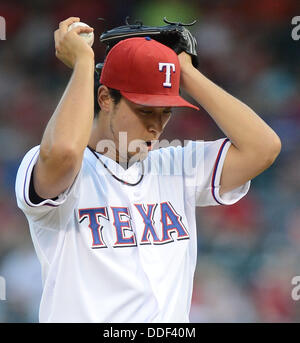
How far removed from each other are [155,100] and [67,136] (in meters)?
0.40

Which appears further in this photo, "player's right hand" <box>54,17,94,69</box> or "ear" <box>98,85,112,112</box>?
"ear" <box>98,85,112,112</box>

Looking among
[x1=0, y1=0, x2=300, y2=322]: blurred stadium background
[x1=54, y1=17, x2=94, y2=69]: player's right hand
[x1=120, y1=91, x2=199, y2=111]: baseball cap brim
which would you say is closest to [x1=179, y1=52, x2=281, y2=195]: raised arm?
[x1=120, y1=91, x2=199, y2=111]: baseball cap brim

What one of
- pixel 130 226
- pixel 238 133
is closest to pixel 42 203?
pixel 130 226

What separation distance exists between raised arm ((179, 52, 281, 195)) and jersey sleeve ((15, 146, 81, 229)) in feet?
1.66

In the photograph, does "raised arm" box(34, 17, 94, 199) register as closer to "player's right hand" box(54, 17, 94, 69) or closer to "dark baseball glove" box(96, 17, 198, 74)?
"player's right hand" box(54, 17, 94, 69)

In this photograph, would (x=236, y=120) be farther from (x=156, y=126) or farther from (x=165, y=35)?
(x=165, y=35)

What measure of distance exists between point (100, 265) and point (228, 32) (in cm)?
299

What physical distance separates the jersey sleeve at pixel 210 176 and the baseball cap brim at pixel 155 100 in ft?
0.67

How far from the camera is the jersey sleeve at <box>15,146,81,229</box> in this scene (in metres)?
1.39

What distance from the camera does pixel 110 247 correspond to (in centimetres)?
155

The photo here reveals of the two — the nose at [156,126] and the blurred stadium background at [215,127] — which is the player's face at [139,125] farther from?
the blurred stadium background at [215,127]

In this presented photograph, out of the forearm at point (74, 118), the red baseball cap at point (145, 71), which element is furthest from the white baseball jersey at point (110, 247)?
the red baseball cap at point (145, 71)
